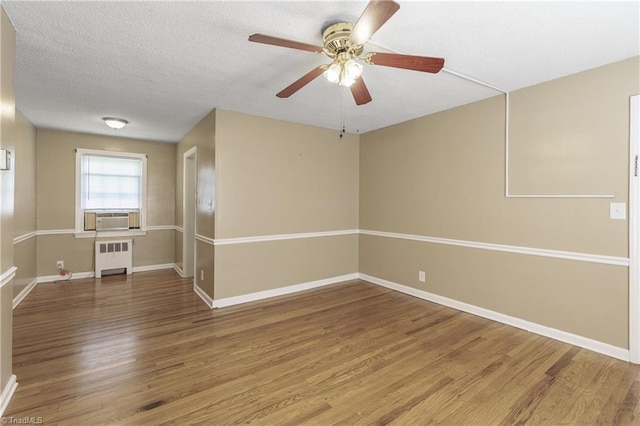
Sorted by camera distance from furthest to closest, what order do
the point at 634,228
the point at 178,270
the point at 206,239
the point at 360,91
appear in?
1. the point at 178,270
2. the point at 206,239
3. the point at 634,228
4. the point at 360,91

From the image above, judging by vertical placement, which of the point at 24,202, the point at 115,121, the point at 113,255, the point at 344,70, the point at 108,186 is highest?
the point at 115,121

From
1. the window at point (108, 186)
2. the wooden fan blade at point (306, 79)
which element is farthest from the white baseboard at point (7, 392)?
the window at point (108, 186)

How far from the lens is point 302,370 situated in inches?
88.1

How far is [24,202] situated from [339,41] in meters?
4.75

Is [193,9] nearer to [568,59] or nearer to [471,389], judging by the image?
[568,59]

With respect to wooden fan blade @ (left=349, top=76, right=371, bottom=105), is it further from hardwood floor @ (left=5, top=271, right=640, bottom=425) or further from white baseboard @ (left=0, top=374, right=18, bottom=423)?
white baseboard @ (left=0, top=374, right=18, bottom=423)

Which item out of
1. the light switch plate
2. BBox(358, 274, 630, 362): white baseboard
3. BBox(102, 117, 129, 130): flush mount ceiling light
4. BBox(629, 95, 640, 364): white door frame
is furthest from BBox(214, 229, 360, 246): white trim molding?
BBox(629, 95, 640, 364): white door frame

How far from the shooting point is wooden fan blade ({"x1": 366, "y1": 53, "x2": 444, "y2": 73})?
5.64ft

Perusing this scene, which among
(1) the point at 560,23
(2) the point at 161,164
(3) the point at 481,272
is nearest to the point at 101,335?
(2) the point at 161,164

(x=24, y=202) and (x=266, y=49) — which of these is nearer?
(x=266, y=49)

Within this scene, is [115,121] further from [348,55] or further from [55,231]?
[348,55]

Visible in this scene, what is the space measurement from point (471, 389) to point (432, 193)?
7.69 ft

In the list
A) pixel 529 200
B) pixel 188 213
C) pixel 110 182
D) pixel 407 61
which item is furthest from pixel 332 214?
pixel 110 182

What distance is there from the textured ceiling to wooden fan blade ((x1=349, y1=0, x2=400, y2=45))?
30 centimetres
